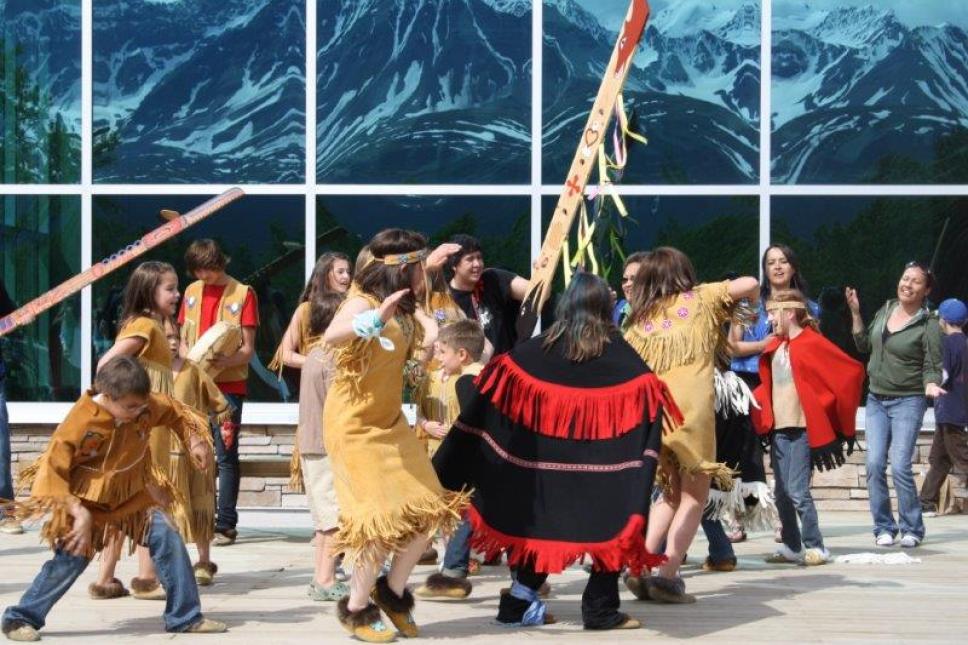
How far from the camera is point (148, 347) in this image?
7031 mm

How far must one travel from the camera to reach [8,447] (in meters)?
9.45

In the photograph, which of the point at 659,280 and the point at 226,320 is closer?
the point at 659,280

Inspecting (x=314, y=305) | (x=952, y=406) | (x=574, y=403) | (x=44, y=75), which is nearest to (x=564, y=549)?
Answer: (x=574, y=403)

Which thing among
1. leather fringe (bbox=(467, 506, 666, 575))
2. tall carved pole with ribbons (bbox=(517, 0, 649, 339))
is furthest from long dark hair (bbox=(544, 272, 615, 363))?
leather fringe (bbox=(467, 506, 666, 575))

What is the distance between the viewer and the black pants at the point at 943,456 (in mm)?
10344

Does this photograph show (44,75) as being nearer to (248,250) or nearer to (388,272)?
(248,250)

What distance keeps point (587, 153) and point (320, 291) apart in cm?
161

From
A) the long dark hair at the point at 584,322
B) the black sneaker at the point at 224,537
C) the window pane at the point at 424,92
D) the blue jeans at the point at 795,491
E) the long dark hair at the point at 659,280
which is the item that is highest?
the window pane at the point at 424,92

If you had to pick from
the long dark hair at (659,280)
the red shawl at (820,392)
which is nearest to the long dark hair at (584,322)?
the long dark hair at (659,280)

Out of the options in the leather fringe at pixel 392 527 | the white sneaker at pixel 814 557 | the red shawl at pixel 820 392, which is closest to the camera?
the leather fringe at pixel 392 527

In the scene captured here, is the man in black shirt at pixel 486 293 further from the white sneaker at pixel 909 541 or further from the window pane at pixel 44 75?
the window pane at pixel 44 75

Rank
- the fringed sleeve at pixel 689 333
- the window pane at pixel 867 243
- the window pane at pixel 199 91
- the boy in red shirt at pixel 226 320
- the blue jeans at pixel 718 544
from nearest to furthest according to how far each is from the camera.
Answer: the fringed sleeve at pixel 689 333, the blue jeans at pixel 718 544, the boy in red shirt at pixel 226 320, the window pane at pixel 867 243, the window pane at pixel 199 91

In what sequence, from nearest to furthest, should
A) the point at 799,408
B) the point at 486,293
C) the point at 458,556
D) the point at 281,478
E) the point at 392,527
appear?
the point at 392,527, the point at 458,556, the point at 486,293, the point at 799,408, the point at 281,478

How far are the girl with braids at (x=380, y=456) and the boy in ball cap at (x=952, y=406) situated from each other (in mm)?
4944
